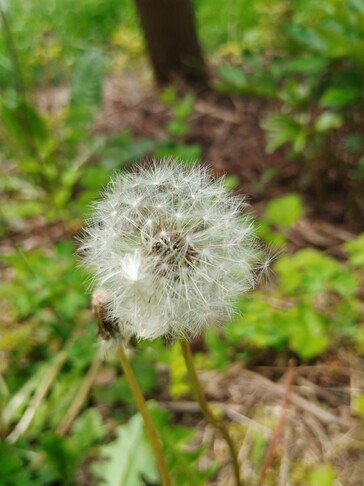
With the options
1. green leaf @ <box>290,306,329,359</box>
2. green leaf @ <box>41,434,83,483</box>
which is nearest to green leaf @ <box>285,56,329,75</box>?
green leaf @ <box>290,306,329,359</box>

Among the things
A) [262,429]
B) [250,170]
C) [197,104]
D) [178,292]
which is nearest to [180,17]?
[197,104]

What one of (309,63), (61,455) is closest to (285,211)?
(309,63)

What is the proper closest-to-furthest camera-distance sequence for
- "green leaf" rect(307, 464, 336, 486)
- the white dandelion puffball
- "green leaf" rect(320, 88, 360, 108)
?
the white dandelion puffball < "green leaf" rect(307, 464, 336, 486) < "green leaf" rect(320, 88, 360, 108)

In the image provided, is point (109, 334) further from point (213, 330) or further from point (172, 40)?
point (172, 40)

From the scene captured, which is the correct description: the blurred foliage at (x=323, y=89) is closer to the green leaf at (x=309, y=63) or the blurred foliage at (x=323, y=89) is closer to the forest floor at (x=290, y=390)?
the green leaf at (x=309, y=63)

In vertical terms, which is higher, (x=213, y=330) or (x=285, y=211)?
(x=285, y=211)

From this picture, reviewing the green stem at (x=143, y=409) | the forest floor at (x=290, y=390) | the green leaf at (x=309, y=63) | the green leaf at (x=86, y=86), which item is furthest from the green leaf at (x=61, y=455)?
the green leaf at (x=86, y=86)

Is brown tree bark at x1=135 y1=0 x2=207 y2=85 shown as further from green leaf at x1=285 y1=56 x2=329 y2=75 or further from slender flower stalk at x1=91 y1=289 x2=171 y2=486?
slender flower stalk at x1=91 y1=289 x2=171 y2=486
